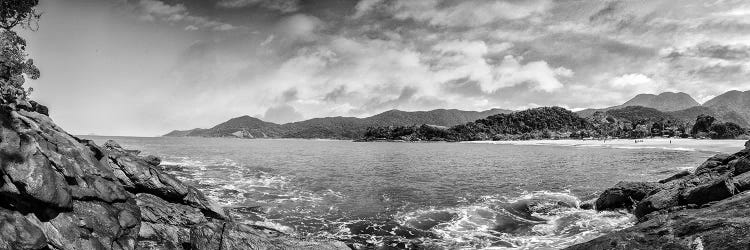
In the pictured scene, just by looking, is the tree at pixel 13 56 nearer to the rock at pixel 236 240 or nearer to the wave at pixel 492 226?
the rock at pixel 236 240

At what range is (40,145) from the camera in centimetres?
1380

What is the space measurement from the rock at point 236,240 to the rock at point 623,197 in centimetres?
2102

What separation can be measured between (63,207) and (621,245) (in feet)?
60.2

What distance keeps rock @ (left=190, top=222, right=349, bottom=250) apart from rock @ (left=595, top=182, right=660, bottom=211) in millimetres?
21020

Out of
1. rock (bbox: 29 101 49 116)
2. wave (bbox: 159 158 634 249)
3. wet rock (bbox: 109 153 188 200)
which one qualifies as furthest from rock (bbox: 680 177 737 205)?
rock (bbox: 29 101 49 116)

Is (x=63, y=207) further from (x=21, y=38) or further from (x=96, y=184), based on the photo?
(x=21, y=38)

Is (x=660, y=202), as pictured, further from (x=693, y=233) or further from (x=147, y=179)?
(x=147, y=179)

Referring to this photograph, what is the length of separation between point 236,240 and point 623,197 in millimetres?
26451

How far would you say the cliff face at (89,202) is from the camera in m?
11.0

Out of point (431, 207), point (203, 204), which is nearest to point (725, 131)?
Result: point (431, 207)

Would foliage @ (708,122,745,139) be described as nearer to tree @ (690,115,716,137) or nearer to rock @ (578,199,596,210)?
tree @ (690,115,716,137)

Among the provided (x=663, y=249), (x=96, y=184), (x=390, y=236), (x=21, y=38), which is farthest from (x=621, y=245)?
(x=21, y=38)

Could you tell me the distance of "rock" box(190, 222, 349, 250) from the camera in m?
14.0

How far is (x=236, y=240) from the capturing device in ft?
46.8
